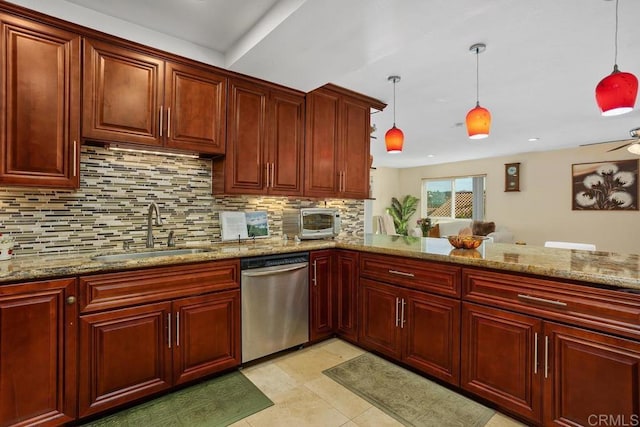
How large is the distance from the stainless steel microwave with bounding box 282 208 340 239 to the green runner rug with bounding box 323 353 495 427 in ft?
3.85

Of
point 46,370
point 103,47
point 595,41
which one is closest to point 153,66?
point 103,47

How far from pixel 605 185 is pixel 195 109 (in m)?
7.20

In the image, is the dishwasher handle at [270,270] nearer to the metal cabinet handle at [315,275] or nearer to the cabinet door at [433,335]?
the metal cabinet handle at [315,275]

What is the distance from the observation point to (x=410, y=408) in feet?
6.10

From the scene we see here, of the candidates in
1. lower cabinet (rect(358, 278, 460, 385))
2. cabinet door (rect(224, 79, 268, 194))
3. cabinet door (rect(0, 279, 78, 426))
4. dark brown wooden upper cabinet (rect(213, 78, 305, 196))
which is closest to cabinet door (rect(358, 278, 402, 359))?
lower cabinet (rect(358, 278, 460, 385))

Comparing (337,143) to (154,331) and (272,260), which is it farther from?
(154,331)

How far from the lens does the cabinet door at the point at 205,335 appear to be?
1974 mm

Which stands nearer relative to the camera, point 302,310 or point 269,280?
point 269,280

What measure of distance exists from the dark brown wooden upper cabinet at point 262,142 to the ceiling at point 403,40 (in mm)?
170

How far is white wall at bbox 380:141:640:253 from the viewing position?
5.69 meters

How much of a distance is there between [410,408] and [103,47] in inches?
118

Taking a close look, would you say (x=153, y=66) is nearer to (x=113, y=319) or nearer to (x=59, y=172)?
(x=59, y=172)

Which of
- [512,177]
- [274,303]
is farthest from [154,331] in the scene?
[512,177]

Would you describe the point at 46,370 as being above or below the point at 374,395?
above
